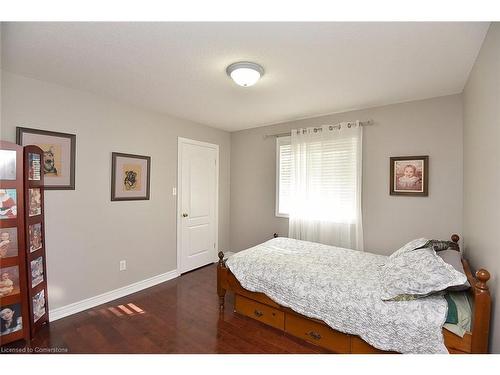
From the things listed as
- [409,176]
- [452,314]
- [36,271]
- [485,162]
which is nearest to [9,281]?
[36,271]

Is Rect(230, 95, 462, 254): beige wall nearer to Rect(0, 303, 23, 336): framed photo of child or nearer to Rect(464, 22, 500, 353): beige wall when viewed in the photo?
Rect(464, 22, 500, 353): beige wall

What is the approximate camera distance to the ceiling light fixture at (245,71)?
1961 mm

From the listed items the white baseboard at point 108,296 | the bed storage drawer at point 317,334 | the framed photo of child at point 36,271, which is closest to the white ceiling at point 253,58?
the framed photo of child at point 36,271

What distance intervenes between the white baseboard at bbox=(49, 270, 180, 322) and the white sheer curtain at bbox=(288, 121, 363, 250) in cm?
201

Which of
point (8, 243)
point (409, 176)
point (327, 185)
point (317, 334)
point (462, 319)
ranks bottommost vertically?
point (317, 334)

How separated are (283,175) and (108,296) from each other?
2919 millimetres

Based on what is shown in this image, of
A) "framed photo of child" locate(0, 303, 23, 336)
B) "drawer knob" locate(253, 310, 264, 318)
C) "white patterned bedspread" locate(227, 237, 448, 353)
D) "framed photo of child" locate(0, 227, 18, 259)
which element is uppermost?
"framed photo of child" locate(0, 227, 18, 259)

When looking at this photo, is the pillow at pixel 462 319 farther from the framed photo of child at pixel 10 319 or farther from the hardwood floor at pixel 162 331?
the framed photo of child at pixel 10 319

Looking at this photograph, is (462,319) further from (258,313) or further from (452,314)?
Answer: (258,313)

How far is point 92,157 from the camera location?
2.70 metres

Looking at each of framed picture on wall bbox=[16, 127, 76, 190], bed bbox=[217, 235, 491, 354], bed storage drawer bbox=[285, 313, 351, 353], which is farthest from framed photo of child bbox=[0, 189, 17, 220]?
bed storage drawer bbox=[285, 313, 351, 353]

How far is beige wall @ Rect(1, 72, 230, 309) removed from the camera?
7.73 feet

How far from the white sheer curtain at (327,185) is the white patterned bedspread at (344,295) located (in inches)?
19.8

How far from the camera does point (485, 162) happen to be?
5.35 ft
